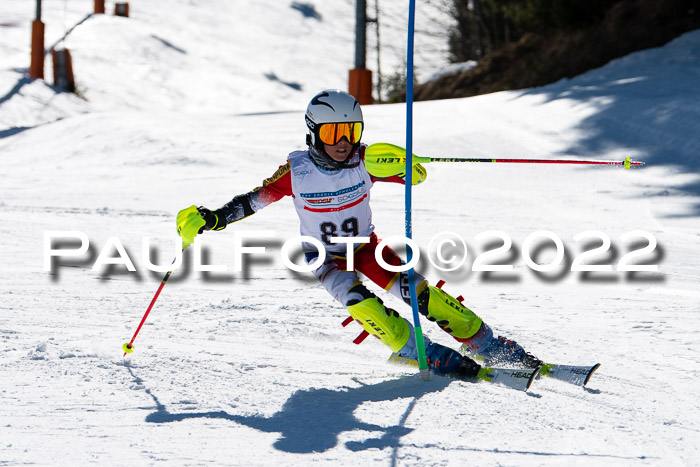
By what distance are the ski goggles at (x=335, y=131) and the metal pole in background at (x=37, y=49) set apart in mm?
17120

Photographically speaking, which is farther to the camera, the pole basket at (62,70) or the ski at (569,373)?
the pole basket at (62,70)

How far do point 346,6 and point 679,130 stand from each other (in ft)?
93.6

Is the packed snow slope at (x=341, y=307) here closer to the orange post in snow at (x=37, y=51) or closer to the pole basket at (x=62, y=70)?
the orange post in snow at (x=37, y=51)

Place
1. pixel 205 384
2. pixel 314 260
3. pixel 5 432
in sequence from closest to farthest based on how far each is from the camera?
pixel 5 432 < pixel 205 384 < pixel 314 260

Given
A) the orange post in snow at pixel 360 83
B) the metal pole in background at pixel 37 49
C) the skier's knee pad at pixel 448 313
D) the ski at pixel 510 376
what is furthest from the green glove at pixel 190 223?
the metal pole in background at pixel 37 49

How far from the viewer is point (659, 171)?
10.1 meters

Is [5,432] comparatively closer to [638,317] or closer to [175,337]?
[175,337]

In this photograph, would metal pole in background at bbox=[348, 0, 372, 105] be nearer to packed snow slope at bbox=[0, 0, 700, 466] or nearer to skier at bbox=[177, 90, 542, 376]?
packed snow slope at bbox=[0, 0, 700, 466]

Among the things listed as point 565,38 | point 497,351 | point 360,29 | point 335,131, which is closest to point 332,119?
point 335,131

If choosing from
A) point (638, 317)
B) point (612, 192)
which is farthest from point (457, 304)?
point (612, 192)

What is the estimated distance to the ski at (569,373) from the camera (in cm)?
372

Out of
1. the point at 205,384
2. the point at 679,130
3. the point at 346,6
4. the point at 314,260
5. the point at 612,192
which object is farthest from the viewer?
the point at 346,6

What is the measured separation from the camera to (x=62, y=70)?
65.7ft

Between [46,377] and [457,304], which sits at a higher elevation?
[457,304]
